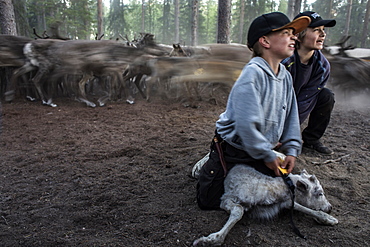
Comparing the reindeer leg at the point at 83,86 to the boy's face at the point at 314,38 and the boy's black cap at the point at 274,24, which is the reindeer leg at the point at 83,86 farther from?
the boy's black cap at the point at 274,24

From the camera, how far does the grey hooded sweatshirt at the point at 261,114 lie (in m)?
1.67

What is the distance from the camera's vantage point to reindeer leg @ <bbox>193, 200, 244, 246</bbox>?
5.61 ft

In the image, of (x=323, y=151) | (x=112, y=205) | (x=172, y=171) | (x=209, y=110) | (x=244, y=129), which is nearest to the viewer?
(x=244, y=129)

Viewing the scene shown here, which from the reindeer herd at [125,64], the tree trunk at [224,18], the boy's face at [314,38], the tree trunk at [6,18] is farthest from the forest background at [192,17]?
A: the boy's face at [314,38]

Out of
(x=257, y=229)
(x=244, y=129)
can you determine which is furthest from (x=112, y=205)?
(x=244, y=129)

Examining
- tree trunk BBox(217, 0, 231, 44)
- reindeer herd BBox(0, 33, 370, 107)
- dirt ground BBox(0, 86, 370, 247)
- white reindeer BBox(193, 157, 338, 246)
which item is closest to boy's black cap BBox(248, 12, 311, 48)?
A: white reindeer BBox(193, 157, 338, 246)

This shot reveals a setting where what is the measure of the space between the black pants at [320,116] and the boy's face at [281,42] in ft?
5.86

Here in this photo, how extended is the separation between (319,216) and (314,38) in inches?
66.6

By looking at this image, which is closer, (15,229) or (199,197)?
(15,229)

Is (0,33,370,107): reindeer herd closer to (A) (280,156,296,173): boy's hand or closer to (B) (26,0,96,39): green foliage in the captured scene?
(A) (280,156,296,173): boy's hand

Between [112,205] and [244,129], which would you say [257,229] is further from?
[112,205]

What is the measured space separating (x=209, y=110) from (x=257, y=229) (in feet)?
15.7

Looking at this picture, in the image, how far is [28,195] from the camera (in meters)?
2.51

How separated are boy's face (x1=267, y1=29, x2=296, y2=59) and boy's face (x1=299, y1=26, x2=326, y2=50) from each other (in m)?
1.03
